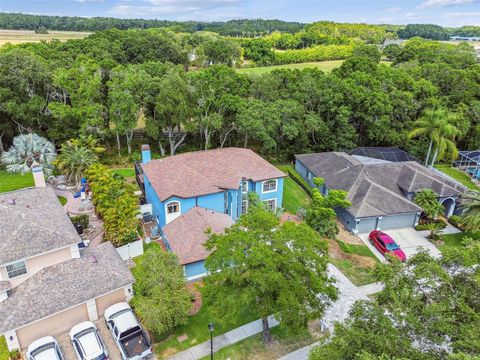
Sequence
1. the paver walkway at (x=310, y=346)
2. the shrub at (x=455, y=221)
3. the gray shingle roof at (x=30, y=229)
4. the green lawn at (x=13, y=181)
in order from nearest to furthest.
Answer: the paver walkway at (x=310, y=346) < the gray shingle roof at (x=30, y=229) < the shrub at (x=455, y=221) < the green lawn at (x=13, y=181)

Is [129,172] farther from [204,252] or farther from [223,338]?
[223,338]

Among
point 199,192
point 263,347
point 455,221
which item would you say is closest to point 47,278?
point 199,192

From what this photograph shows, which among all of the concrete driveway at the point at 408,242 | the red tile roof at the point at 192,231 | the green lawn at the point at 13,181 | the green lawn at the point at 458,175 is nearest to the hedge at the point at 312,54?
the green lawn at the point at 458,175

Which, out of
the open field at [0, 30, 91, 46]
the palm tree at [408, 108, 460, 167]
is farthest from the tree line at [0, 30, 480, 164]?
the open field at [0, 30, 91, 46]

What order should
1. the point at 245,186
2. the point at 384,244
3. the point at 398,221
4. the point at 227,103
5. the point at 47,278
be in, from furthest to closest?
the point at 227,103 → the point at 398,221 → the point at 245,186 → the point at 384,244 → the point at 47,278

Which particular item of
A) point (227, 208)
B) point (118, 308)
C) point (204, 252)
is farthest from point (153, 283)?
point (227, 208)

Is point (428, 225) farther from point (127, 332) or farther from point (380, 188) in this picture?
point (127, 332)

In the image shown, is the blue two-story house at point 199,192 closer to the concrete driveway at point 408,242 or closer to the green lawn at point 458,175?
the concrete driveway at point 408,242
